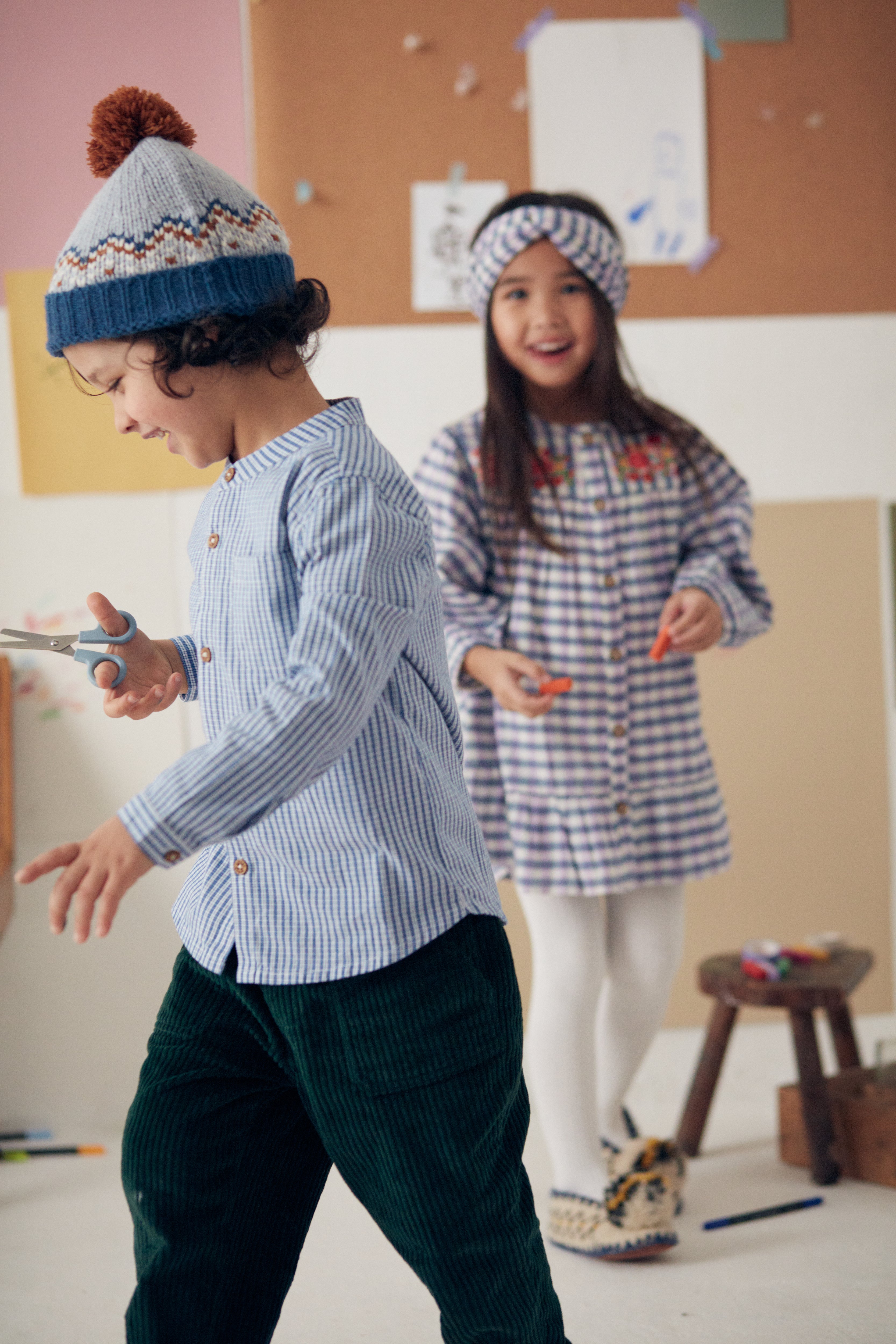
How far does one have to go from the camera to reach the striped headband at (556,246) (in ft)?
4.63

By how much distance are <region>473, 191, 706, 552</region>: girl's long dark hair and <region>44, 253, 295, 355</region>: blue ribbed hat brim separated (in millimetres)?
673

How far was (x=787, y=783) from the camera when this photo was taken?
2008 millimetres

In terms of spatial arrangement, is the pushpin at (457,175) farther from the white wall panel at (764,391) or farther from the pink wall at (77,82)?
the pink wall at (77,82)

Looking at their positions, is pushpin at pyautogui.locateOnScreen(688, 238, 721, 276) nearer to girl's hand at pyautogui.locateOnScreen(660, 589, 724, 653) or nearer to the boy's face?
girl's hand at pyautogui.locateOnScreen(660, 589, 724, 653)

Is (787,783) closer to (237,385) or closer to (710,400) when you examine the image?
(710,400)

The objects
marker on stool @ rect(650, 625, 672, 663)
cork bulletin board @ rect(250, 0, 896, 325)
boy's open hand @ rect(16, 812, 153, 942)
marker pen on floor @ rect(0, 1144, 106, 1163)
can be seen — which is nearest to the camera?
boy's open hand @ rect(16, 812, 153, 942)

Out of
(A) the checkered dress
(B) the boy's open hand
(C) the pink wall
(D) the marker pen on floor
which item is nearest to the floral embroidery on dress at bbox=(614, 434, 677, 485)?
(A) the checkered dress

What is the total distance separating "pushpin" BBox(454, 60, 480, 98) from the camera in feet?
6.18

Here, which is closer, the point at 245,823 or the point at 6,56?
the point at 245,823

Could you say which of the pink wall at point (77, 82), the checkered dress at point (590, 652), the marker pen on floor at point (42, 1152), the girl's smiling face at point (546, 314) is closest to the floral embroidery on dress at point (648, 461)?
the checkered dress at point (590, 652)

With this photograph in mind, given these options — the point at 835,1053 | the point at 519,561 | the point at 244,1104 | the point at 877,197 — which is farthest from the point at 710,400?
the point at 244,1104

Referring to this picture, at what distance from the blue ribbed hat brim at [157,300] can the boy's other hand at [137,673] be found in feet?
0.60

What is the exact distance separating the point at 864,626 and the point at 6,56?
1596mm

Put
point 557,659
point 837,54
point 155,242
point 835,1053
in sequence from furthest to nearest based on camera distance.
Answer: point 837,54 → point 835,1053 → point 557,659 → point 155,242
